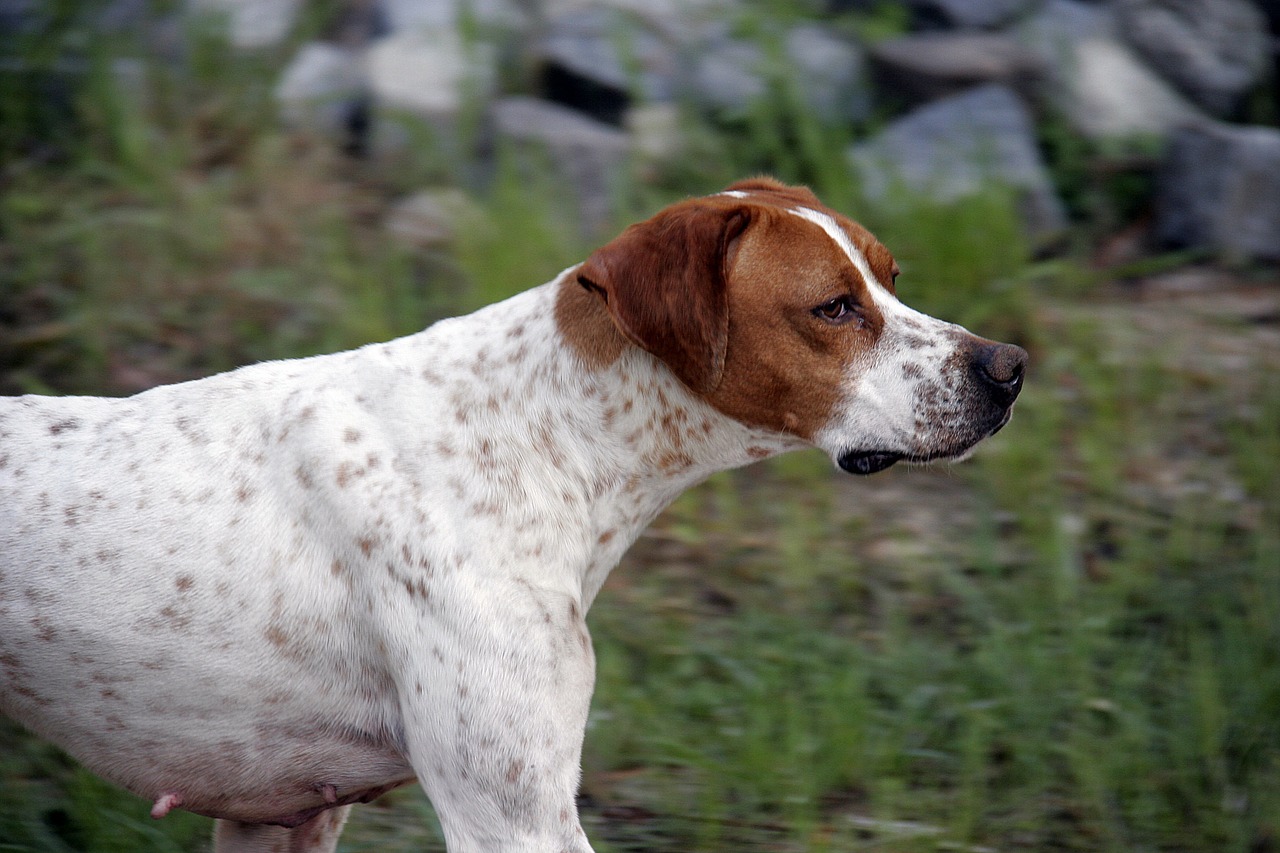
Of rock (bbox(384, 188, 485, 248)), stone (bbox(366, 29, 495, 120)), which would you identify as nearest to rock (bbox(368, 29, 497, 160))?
stone (bbox(366, 29, 495, 120))

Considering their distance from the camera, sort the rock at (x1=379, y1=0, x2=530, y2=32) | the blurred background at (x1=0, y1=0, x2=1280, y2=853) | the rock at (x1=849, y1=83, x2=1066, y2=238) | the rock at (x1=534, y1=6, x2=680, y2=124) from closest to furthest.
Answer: the blurred background at (x1=0, y1=0, x2=1280, y2=853)
the rock at (x1=849, y1=83, x2=1066, y2=238)
the rock at (x1=534, y1=6, x2=680, y2=124)
the rock at (x1=379, y1=0, x2=530, y2=32)

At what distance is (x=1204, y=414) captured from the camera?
18.7 ft

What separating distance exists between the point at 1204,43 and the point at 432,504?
20.7 ft

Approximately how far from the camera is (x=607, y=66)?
7246mm

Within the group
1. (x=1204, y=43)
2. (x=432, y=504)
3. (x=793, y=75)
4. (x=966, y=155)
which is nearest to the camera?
(x=432, y=504)

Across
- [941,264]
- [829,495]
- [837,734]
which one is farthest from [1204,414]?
[837,734]

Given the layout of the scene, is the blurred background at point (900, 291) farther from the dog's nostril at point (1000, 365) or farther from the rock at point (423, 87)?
the dog's nostril at point (1000, 365)

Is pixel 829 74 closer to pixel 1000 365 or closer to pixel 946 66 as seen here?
pixel 946 66

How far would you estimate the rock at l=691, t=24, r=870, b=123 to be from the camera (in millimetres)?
7066

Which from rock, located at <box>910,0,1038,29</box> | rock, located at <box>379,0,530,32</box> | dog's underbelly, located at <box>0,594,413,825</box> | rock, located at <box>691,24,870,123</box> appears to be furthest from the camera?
rock, located at <box>910,0,1038,29</box>

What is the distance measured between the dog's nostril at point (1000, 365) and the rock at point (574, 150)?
371 cm

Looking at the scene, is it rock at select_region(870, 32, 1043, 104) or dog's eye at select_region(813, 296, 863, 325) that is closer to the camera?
dog's eye at select_region(813, 296, 863, 325)

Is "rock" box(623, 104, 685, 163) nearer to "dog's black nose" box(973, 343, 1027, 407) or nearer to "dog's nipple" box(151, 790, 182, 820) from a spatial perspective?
"dog's black nose" box(973, 343, 1027, 407)

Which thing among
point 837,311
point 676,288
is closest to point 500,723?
point 676,288
